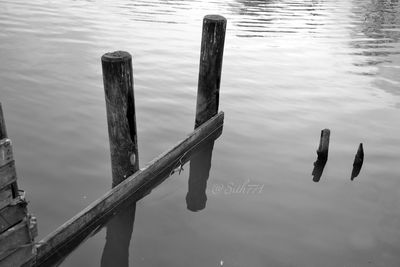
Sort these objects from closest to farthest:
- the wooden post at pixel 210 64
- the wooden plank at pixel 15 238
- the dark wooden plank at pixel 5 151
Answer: the dark wooden plank at pixel 5 151, the wooden plank at pixel 15 238, the wooden post at pixel 210 64

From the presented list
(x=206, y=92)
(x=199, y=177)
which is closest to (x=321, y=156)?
(x=199, y=177)

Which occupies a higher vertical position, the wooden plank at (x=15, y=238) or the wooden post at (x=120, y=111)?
the wooden post at (x=120, y=111)

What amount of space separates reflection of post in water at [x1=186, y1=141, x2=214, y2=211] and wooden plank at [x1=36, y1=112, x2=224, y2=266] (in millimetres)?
294

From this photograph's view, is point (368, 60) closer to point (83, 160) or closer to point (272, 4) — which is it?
point (83, 160)

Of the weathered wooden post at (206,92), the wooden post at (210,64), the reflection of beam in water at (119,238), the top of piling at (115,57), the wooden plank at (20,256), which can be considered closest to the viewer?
the wooden plank at (20,256)

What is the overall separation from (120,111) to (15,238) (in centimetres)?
229

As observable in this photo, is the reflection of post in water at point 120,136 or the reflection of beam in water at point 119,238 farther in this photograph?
the reflection of beam in water at point 119,238

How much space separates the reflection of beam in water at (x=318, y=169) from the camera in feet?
26.2

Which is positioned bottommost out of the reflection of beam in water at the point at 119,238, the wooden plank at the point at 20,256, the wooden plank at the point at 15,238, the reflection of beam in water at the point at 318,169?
the reflection of beam in water at the point at 119,238

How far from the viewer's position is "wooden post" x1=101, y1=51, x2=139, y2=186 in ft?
18.0

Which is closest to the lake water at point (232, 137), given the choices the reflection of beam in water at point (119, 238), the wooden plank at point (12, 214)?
the reflection of beam in water at point (119, 238)

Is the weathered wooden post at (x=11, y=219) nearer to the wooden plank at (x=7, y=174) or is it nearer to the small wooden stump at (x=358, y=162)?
the wooden plank at (x=7, y=174)

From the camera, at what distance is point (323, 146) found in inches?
322

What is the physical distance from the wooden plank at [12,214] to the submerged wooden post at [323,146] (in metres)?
5.77
